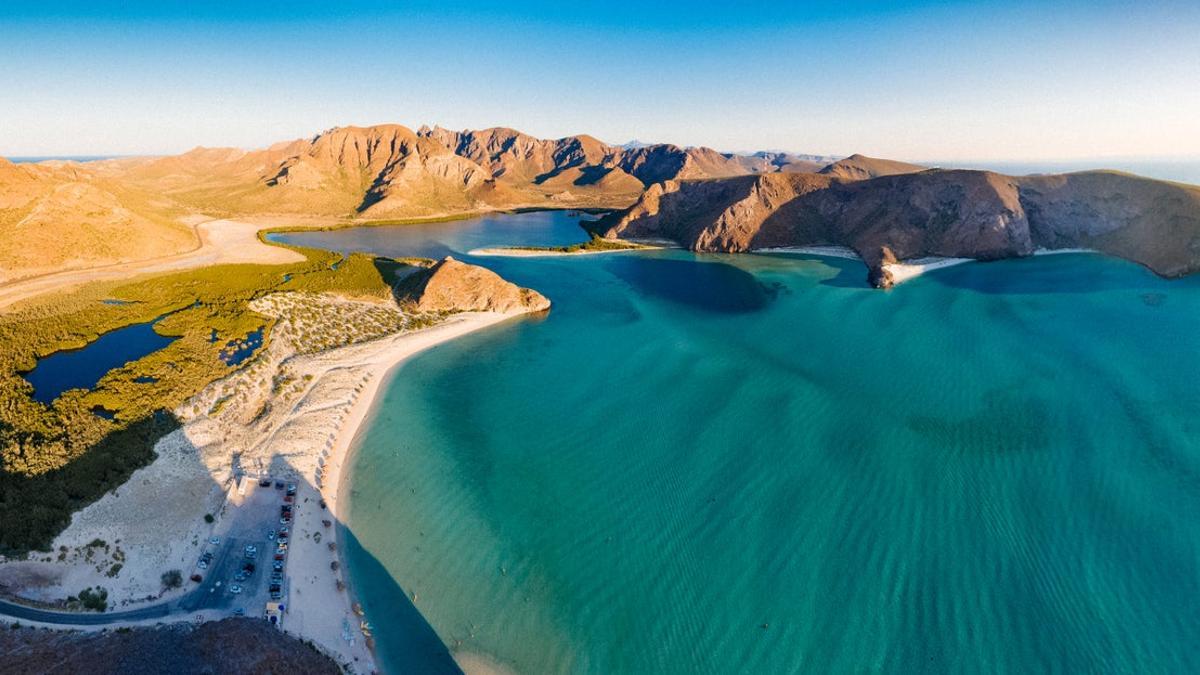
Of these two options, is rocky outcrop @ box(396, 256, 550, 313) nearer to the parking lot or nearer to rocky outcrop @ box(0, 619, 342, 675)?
the parking lot

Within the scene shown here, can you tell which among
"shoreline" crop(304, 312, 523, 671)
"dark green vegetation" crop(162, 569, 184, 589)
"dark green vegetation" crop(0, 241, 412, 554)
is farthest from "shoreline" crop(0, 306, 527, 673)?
"dark green vegetation" crop(0, 241, 412, 554)

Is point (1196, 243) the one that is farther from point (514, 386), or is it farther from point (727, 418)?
point (514, 386)

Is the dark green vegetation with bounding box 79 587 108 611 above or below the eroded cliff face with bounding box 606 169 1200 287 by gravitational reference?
below

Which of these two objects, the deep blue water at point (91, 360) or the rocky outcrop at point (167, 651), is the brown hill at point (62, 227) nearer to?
the deep blue water at point (91, 360)

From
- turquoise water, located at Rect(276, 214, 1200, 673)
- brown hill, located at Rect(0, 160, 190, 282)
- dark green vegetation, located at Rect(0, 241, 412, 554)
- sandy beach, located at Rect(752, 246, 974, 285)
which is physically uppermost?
brown hill, located at Rect(0, 160, 190, 282)

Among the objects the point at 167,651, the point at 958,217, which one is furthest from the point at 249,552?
the point at 958,217

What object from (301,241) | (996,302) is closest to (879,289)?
(996,302)

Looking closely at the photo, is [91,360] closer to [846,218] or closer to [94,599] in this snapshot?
[94,599]
